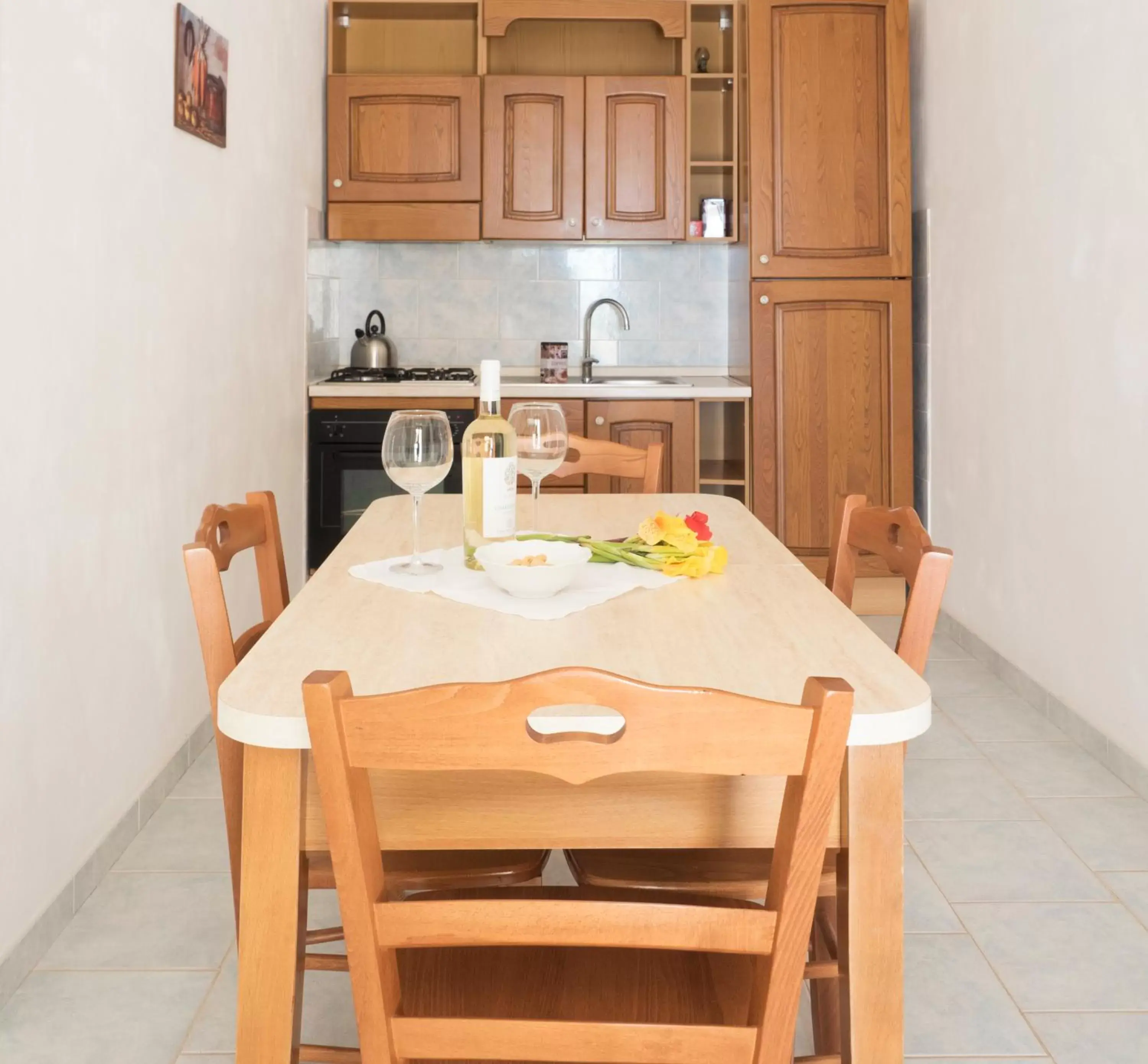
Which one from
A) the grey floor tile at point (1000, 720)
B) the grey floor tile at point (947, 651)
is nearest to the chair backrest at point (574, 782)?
the grey floor tile at point (1000, 720)

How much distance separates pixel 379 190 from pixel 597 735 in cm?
411

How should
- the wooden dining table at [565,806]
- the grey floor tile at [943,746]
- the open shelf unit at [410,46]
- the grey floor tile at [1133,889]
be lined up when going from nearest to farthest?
the wooden dining table at [565,806] < the grey floor tile at [1133,889] < the grey floor tile at [943,746] < the open shelf unit at [410,46]

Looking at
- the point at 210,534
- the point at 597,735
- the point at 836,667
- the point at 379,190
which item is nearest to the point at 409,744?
the point at 597,735

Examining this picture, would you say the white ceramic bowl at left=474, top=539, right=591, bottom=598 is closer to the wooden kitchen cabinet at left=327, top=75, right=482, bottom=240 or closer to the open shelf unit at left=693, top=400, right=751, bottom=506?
→ the open shelf unit at left=693, top=400, right=751, bottom=506

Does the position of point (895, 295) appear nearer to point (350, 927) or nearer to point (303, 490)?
point (303, 490)

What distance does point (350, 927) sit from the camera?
38.8 inches

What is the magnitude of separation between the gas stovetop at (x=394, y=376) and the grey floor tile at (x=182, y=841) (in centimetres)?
210

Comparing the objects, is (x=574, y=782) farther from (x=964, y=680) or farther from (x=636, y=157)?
(x=636, y=157)

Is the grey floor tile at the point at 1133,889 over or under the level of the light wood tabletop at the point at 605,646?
under

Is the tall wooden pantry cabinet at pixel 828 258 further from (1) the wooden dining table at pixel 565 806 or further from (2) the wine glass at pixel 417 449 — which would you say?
(1) the wooden dining table at pixel 565 806

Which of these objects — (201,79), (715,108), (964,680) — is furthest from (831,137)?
(201,79)

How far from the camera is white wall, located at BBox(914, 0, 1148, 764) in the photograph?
286 cm

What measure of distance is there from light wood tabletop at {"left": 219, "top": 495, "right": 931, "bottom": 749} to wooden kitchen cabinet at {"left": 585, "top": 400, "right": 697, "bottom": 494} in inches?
106

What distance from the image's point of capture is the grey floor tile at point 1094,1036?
176cm
